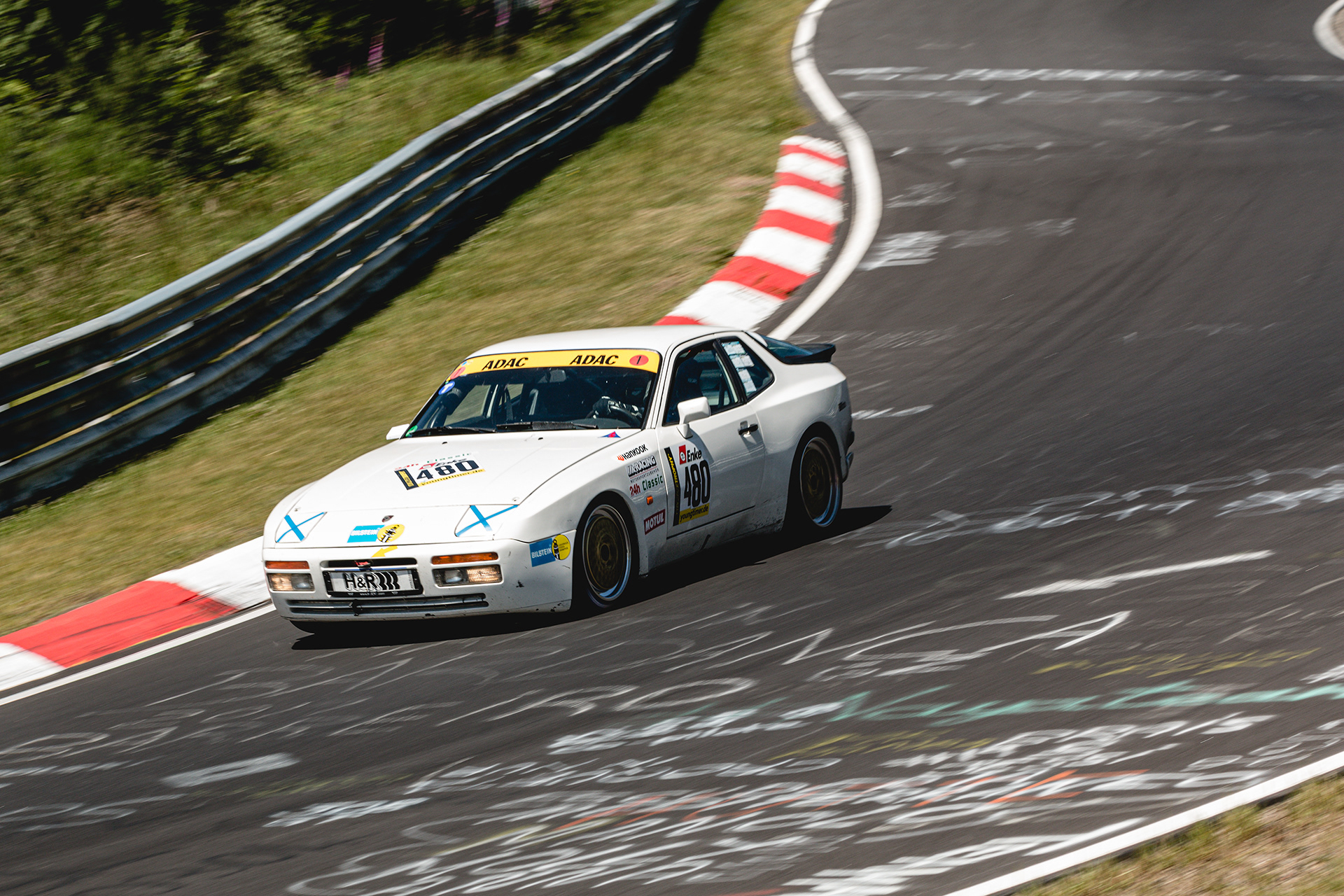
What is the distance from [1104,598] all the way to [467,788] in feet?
9.01

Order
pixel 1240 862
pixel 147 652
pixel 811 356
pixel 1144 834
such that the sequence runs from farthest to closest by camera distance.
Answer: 1. pixel 811 356
2. pixel 147 652
3. pixel 1144 834
4. pixel 1240 862

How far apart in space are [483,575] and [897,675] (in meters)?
1.91

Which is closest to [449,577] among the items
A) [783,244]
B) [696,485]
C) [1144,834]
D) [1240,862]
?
[696,485]

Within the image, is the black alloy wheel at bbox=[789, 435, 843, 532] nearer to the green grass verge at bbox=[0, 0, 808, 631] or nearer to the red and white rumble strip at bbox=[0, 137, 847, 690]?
the red and white rumble strip at bbox=[0, 137, 847, 690]

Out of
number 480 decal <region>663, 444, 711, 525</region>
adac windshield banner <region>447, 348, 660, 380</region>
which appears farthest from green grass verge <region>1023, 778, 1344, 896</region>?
adac windshield banner <region>447, 348, 660, 380</region>

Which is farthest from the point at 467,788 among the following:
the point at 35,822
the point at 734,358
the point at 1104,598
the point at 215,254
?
the point at 215,254

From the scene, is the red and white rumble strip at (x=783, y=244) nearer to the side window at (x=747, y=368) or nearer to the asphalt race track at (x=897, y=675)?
the asphalt race track at (x=897, y=675)

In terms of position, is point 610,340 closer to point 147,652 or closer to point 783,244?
point 147,652

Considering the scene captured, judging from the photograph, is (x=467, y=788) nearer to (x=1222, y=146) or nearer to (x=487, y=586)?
(x=487, y=586)

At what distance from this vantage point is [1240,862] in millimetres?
3748

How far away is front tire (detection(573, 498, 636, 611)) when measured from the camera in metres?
7.04

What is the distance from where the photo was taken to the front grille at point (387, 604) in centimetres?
684

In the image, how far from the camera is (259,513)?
31.7 feet

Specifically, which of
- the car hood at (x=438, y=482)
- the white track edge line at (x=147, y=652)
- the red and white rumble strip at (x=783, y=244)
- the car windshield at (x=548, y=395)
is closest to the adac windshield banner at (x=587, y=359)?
the car windshield at (x=548, y=395)
